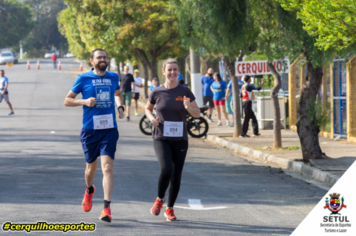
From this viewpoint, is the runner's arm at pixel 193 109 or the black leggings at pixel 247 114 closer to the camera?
the runner's arm at pixel 193 109

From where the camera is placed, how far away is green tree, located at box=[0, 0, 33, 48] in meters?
92.4

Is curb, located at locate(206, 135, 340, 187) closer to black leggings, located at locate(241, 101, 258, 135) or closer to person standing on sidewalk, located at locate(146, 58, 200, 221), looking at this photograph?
black leggings, located at locate(241, 101, 258, 135)

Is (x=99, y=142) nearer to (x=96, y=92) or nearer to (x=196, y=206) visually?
(x=96, y=92)

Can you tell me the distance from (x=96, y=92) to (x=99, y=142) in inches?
24.3

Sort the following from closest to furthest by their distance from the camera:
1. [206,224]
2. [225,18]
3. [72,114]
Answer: [206,224] < [225,18] < [72,114]

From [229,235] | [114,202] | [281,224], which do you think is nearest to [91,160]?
[114,202]

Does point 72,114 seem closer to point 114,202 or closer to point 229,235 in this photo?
point 114,202

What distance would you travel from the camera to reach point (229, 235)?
6.02m

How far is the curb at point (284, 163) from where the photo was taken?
380 inches

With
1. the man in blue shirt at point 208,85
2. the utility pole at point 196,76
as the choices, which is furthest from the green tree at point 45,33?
the utility pole at point 196,76

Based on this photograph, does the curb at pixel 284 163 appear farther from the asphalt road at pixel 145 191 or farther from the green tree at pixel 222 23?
the green tree at pixel 222 23

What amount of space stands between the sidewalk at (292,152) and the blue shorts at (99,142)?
14.9 feet

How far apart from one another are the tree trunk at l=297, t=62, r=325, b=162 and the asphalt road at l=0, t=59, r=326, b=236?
880 mm

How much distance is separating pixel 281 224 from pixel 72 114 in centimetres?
1749
